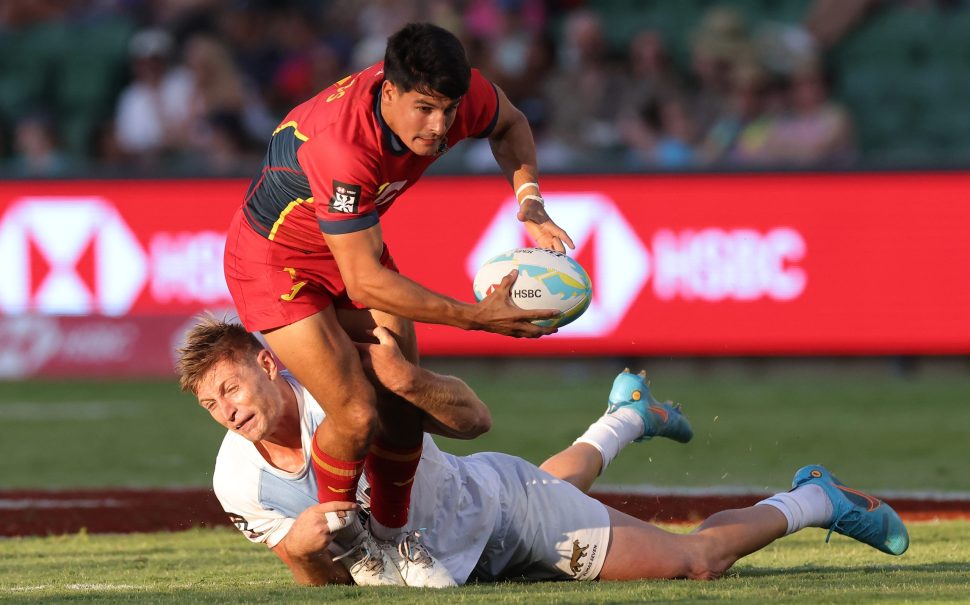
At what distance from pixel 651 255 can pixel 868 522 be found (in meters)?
7.04

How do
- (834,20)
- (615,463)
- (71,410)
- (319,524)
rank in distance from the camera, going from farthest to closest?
1. (834,20)
2. (71,410)
3. (615,463)
4. (319,524)

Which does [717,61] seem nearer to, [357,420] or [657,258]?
[657,258]

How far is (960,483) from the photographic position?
832cm

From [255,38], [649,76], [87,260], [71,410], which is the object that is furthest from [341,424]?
[255,38]

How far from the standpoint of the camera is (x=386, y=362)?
17.7 feet

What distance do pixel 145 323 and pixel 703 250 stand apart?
4757 mm

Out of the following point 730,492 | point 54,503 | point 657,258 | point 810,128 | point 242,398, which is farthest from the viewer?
point 810,128

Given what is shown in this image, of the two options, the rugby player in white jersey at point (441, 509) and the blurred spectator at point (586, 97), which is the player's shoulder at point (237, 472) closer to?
the rugby player in white jersey at point (441, 509)

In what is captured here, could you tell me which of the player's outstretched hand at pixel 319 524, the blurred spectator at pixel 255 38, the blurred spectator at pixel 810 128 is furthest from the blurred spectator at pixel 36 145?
the player's outstretched hand at pixel 319 524

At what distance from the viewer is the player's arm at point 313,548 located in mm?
4941

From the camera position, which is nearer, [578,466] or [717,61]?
[578,466]

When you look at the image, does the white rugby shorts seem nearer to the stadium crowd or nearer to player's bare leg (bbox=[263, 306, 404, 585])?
player's bare leg (bbox=[263, 306, 404, 585])

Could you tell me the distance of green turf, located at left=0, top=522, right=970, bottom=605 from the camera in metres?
4.89

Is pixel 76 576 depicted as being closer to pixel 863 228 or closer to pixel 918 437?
pixel 918 437
